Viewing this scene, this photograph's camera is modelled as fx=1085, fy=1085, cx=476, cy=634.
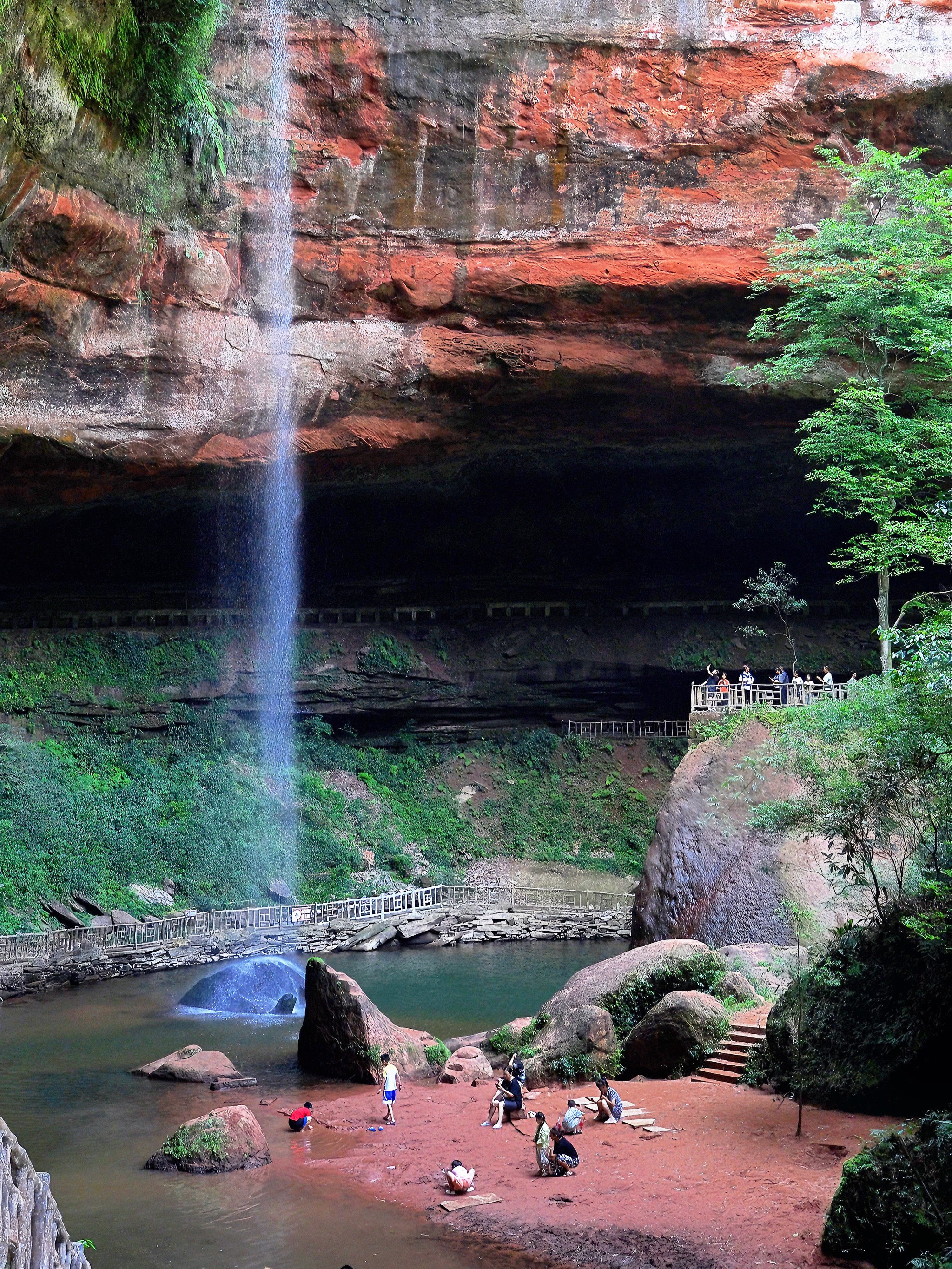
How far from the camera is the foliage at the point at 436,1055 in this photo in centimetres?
1656

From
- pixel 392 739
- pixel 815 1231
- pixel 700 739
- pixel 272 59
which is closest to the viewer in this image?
pixel 815 1231

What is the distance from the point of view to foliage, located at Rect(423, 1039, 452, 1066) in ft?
54.3

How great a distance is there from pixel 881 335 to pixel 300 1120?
58.6 ft

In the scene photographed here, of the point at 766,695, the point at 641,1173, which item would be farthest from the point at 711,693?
the point at 641,1173

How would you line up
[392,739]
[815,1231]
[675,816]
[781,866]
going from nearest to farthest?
[815,1231], [781,866], [675,816], [392,739]

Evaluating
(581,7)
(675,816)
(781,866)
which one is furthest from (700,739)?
(581,7)

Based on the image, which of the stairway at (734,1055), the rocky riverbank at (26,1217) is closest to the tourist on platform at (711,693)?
the stairway at (734,1055)

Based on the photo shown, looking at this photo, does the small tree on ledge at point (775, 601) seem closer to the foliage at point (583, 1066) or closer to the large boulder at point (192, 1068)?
the foliage at point (583, 1066)

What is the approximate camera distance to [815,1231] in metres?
9.47

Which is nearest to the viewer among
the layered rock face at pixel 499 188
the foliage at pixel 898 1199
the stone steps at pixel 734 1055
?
the foliage at pixel 898 1199

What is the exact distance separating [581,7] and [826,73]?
5.65 meters

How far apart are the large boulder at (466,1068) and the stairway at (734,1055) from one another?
3.18 meters

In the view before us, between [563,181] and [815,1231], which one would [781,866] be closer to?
[815,1231]

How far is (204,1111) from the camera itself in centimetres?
1430
